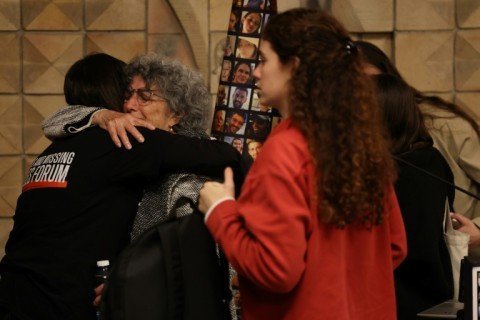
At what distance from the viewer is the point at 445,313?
2221 mm

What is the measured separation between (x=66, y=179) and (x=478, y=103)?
92.4 inches

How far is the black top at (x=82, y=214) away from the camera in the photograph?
2.46 m

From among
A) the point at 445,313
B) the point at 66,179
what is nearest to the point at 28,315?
the point at 66,179

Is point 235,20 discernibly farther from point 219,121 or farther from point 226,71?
point 219,121

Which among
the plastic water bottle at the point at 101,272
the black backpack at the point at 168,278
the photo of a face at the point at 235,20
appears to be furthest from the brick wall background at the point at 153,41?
the black backpack at the point at 168,278

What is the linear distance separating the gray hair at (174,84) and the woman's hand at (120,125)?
0.27 meters

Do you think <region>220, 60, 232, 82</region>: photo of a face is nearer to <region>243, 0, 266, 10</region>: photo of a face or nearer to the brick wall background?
<region>243, 0, 266, 10</region>: photo of a face

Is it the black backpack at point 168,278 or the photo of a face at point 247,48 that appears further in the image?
the photo of a face at point 247,48

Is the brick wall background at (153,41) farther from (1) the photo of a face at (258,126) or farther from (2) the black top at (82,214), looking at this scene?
(2) the black top at (82,214)

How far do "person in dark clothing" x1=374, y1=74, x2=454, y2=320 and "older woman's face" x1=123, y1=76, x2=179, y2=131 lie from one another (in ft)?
2.25

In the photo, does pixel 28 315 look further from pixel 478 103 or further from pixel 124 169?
pixel 478 103

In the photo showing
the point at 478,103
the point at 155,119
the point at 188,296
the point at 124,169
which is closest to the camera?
the point at 188,296

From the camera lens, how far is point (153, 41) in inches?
170

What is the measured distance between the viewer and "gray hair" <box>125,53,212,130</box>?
2793 millimetres
